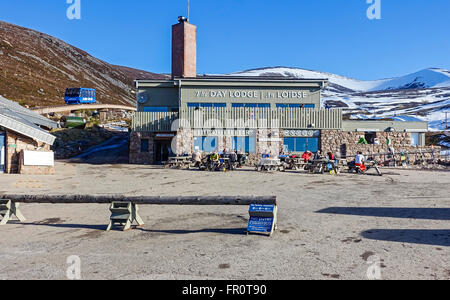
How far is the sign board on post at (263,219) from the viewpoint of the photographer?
26.2 ft

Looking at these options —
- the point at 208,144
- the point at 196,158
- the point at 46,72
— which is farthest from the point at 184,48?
the point at 46,72

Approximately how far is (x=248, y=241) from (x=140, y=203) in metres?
2.99

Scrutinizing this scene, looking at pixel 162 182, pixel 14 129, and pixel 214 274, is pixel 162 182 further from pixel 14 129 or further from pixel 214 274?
pixel 214 274

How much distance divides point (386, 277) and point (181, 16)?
3301 cm

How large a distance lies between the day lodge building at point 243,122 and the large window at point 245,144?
0.05ft

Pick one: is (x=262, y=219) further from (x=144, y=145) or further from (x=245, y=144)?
(x=144, y=145)

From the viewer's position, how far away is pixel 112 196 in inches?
363

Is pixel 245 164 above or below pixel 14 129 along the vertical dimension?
below

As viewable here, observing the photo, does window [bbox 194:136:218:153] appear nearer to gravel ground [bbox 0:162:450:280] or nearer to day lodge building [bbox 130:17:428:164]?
day lodge building [bbox 130:17:428:164]

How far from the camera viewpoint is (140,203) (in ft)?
30.1

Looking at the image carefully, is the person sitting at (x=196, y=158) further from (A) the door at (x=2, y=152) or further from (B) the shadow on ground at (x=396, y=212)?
(B) the shadow on ground at (x=396, y=212)

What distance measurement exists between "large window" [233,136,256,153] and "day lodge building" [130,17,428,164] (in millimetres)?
15

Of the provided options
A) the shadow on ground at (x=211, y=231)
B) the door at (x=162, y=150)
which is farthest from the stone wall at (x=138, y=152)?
the shadow on ground at (x=211, y=231)
